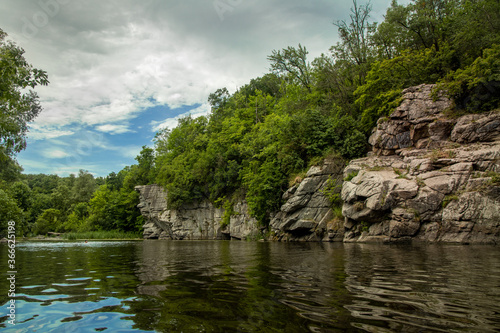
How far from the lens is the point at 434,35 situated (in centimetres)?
2870

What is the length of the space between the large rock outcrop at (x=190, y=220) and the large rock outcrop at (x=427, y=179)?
15885mm

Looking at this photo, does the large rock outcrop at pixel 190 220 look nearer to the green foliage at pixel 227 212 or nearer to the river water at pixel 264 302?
the green foliage at pixel 227 212

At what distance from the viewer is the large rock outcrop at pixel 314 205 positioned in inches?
998

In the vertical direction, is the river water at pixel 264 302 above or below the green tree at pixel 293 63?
below

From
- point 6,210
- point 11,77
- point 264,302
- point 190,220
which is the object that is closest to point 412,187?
point 264,302

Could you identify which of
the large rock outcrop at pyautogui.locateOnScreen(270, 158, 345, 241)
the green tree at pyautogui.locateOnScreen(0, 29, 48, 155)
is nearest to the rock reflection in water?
the green tree at pyautogui.locateOnScreen(0, 29, 48, 155)

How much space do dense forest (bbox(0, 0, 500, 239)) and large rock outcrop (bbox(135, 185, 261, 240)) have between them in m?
1.97

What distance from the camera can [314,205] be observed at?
26.2 m

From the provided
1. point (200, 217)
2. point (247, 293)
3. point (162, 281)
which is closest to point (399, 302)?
point (247, 293)

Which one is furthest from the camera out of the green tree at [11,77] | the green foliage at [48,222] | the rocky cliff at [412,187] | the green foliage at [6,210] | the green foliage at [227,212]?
the green foliage at [48,222]

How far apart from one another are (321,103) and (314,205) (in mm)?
15050

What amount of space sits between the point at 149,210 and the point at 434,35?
163 feet

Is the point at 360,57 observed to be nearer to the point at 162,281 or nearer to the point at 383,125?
the point at 383,125

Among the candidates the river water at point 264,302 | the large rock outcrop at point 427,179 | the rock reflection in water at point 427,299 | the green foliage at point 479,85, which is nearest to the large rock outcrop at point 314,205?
the large rock outcrop at point 427,179
